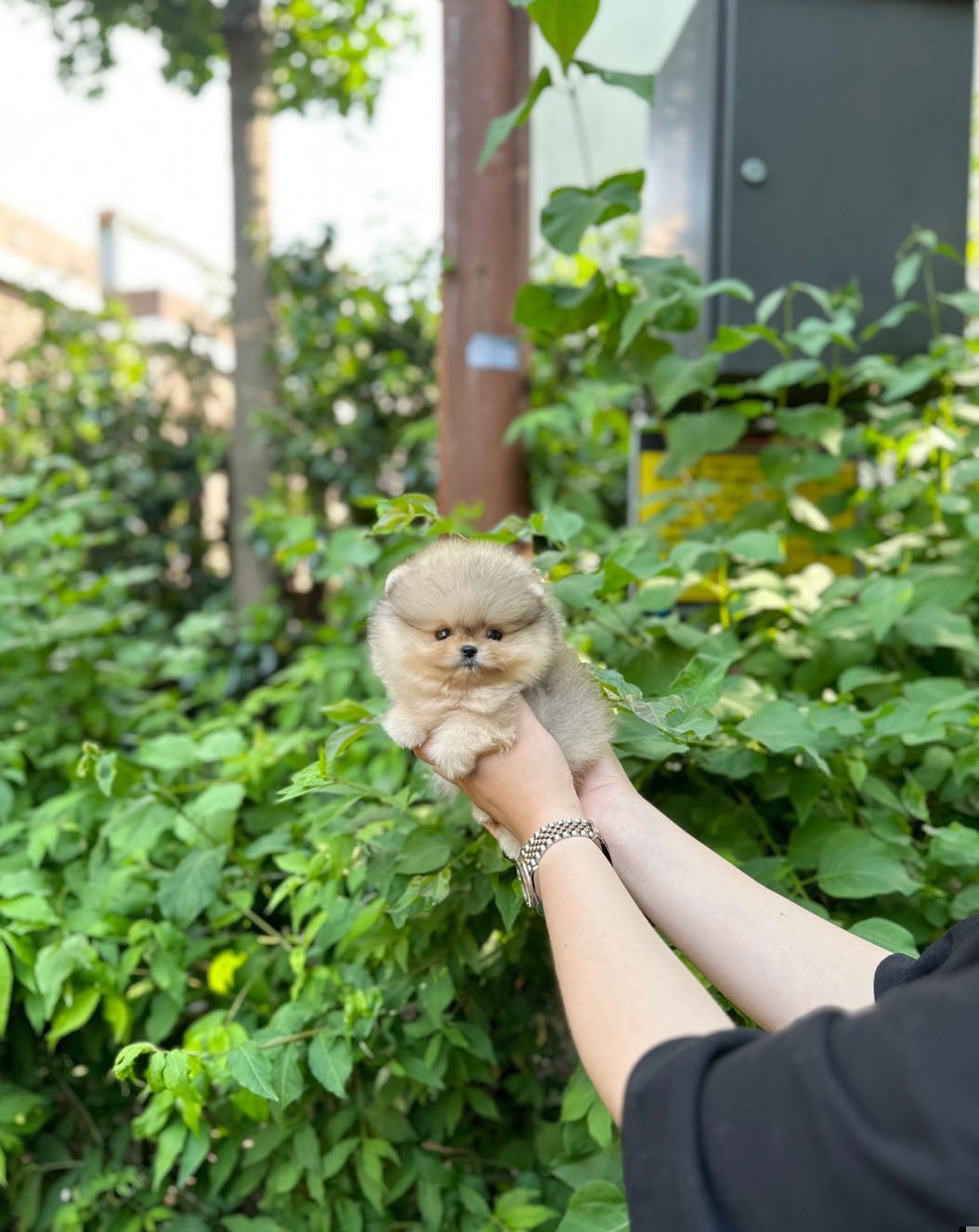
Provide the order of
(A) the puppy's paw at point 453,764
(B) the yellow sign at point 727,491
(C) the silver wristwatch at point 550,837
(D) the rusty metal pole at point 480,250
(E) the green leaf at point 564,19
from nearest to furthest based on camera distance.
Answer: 1. (C) the silver wristwatch at point 550,837
2. (A) the puppy's paw at point 453,764
3. (E) the green leaf at point 564,19
4. (B) the yellow sign at point 727,491
5. (D) the rusty metal pole at point 480,250

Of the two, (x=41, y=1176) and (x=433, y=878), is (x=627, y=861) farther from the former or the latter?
(x=41, y=1176)

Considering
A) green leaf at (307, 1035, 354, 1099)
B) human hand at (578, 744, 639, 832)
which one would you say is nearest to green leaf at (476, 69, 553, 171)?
human hand at (578, 744, 639, 832)

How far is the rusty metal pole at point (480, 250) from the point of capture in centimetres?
266

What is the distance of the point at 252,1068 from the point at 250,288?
4.35 m

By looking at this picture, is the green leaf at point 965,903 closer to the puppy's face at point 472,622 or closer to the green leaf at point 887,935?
the green leaf at point 887,935

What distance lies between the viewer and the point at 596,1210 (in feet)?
4.25

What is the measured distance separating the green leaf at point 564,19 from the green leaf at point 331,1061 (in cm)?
167

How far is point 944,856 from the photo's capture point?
4.83 feet

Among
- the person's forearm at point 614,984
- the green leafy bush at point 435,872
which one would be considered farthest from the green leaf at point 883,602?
the person's forearm at point 614,984

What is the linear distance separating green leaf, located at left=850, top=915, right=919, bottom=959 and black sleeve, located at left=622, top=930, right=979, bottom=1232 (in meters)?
0.51

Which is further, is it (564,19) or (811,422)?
(811,422)

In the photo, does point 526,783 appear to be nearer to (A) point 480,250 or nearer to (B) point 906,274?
(B) point 906,274

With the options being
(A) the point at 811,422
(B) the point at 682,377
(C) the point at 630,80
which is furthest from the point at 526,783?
(C) the point at 630,80

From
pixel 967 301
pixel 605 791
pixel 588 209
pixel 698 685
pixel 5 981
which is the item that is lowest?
pixel 5 981
